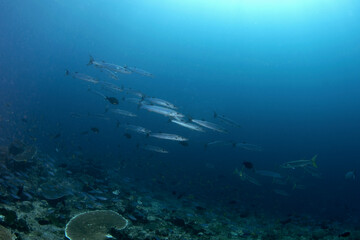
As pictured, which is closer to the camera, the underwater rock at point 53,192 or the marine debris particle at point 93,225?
the marine debris particle at point 93,225

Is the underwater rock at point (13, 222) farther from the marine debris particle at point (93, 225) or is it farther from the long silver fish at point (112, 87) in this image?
the long silver fish at point (112, 87)

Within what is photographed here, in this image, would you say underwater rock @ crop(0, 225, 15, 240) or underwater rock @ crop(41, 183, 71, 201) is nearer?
underwater rock @ crop(0, 225, 15, 240)

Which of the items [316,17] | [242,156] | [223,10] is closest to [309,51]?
[316,17]

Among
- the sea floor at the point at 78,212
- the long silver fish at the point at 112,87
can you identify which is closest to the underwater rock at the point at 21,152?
the sea floor at the point at 78,212

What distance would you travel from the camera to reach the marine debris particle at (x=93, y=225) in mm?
5840

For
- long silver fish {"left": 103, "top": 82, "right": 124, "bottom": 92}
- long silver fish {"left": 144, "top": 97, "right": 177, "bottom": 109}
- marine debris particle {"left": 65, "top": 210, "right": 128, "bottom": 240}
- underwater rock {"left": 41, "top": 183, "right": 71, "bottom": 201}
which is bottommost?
underwater rock {"left": 41, "top": 183, "right": 71, "bottom": 201}

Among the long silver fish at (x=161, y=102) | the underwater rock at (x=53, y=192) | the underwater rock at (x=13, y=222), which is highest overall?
the long silver fish at (x=161, y=102)

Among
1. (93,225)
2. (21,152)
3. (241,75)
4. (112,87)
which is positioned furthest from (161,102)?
(241,75)

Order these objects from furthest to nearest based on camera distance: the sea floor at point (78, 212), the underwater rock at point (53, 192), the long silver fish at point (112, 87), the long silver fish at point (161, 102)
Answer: the long silver fish at point (112, 87), the long silver fish at point (161, 102), the underwater rock at point (53, 192), the sea floor at point (78, 212)

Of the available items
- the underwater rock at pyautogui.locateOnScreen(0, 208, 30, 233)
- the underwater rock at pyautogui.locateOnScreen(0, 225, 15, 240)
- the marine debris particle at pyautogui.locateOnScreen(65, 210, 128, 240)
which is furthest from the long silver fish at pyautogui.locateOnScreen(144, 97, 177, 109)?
the underwater rock at pyautogui.locateOnScreen(0, 225, 15, 240)

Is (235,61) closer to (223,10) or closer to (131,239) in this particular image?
(223,10)

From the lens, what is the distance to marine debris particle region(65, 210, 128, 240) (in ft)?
19.2

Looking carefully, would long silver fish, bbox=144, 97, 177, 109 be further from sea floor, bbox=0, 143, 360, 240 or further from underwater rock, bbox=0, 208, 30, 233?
underwater rock, bbox=0, 208, 30, 233

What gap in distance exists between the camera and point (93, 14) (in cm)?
5672
